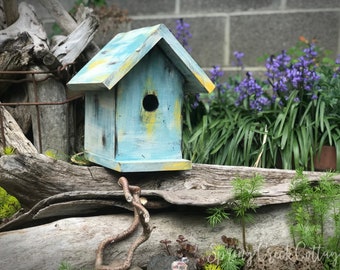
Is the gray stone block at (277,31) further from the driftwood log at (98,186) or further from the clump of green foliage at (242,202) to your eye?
the clump of green foliage at (242,202)

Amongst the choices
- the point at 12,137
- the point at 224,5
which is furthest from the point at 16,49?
the point at 224,5

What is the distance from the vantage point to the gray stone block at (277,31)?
4.88 metres

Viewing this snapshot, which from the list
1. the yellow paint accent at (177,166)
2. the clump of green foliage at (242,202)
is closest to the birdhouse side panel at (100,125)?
the yellow paint accent at (177,166)

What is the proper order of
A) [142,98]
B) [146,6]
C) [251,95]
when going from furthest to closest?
1. [146,6]
2. [251,95]
3. [142,98]

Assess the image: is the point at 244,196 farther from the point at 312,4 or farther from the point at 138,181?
the point at 312,4

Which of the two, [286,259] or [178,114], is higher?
[178,114]

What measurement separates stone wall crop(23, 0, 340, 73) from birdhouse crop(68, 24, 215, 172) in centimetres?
224

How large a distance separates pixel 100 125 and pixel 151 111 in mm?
269

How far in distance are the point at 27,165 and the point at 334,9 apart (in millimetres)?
3211

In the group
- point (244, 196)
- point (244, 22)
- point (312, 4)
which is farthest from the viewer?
point (244, 22)

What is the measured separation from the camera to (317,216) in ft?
8.54

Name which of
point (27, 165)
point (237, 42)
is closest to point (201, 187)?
point (27, 165)

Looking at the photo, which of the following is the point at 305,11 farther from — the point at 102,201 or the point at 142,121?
the point at 102,201

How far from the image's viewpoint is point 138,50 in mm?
2682
